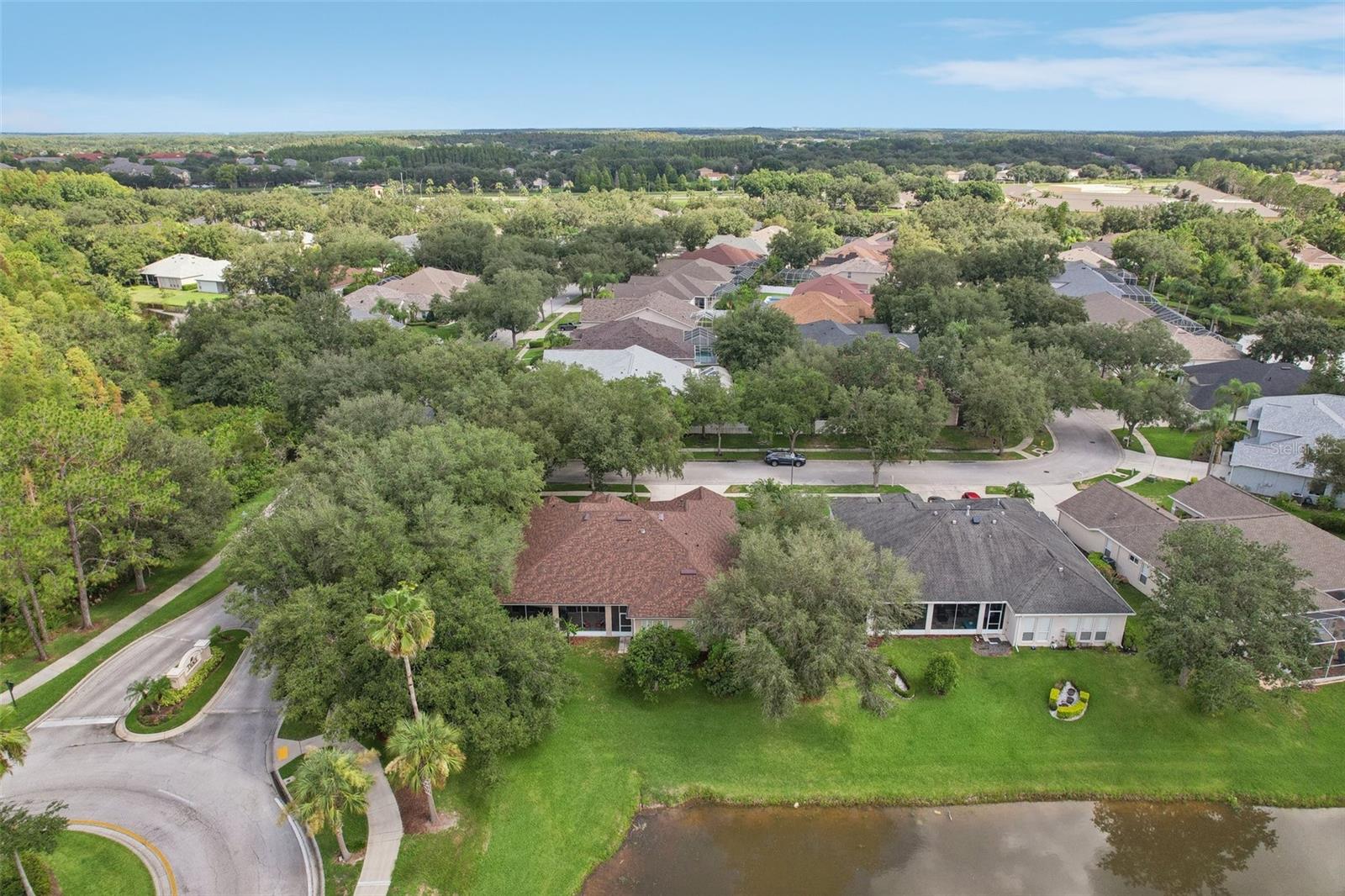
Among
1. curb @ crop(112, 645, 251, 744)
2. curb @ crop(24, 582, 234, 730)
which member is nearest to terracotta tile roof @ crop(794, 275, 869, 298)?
curb @ crop(24, 582, 234, 730)

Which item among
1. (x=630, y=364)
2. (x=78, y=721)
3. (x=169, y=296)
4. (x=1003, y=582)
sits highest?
(x=169, y=296)

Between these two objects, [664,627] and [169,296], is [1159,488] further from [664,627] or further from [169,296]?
[169,296]

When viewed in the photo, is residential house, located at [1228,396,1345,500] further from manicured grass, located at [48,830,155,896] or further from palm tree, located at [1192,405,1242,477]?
manicured grass, located at [48,830,155,896]

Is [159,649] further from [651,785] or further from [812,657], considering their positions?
[812,657]

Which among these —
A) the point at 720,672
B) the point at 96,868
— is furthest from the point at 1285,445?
the point at 96,868

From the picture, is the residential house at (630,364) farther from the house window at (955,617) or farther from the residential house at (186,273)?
the residential house at (186,273)

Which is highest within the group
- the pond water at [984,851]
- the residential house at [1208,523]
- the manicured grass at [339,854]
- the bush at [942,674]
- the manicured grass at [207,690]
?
the residential house at [1208,523]

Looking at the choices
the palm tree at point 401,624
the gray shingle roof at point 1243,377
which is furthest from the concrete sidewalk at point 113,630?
the gray shingle roof at point 1243,377

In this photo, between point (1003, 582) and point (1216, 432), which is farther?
point (1216, 432)

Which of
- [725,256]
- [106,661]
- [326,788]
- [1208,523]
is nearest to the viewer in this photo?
[326,788]
